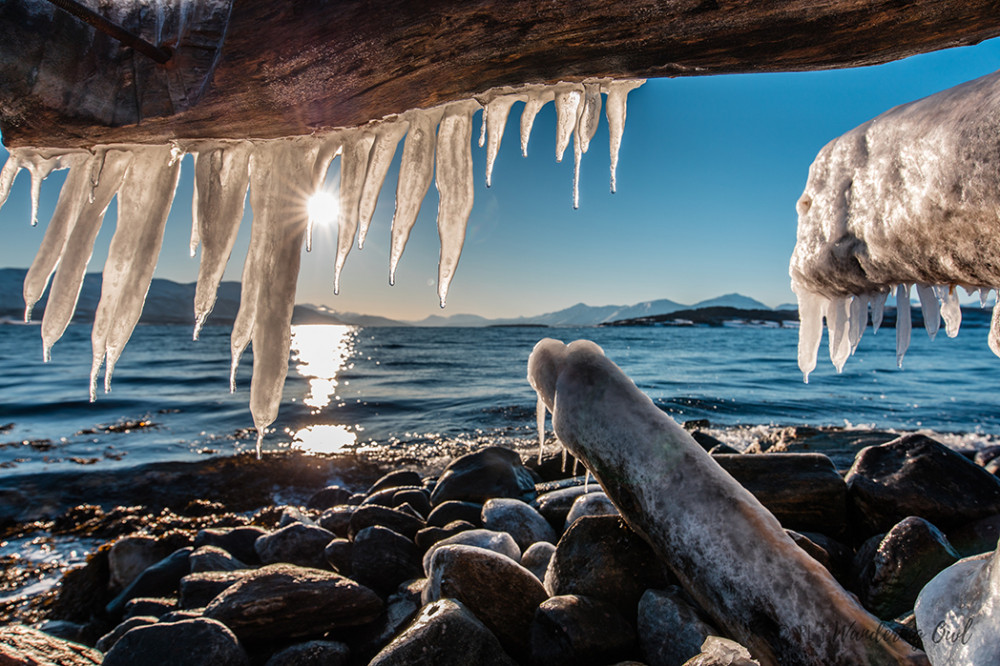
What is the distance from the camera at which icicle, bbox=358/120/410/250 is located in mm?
1530

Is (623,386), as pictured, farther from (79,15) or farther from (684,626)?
(79,15)

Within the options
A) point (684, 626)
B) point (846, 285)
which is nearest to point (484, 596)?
point (684, 626)

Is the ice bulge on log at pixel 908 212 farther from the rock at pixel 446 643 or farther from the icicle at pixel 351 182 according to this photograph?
the rock at pixel 446 643

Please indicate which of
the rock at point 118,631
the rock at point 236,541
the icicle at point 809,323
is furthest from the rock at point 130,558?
the icicle at point 809,323

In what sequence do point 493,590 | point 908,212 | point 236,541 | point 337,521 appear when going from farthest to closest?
point 337,521
point 236,541
point 493,590
point 908,212

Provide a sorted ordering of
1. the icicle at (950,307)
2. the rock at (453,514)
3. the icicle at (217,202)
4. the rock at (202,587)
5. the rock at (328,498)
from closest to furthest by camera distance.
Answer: the icicle at (950,307), the icicle at (217,202), the rock at (202,587), the rock at (453,514), the rock at (328,498)

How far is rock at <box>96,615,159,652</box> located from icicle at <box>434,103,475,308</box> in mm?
2839

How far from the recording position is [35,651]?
2.18m

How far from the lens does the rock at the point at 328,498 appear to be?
6535 mm

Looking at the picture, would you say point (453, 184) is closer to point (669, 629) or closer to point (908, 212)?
point (908, 212)

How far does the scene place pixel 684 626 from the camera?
6.48 ft

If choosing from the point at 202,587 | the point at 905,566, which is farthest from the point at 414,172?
the point at 202,587

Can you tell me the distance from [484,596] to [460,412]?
1120 centimetres

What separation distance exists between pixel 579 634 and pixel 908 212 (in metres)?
1.89
